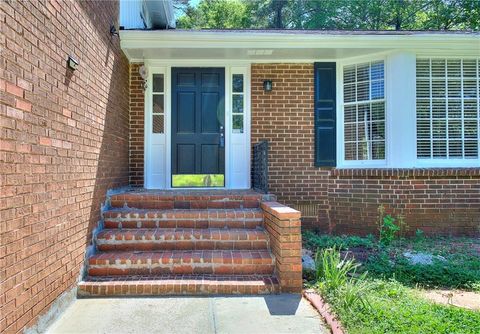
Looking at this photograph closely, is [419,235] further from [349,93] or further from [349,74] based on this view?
[349,74]

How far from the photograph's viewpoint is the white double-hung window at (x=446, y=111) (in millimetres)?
5980

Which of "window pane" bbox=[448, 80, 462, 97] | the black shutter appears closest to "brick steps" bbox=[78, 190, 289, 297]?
the black shutter

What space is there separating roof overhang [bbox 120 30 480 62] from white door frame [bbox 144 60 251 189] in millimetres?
482

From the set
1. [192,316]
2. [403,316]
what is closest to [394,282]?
[403,316]

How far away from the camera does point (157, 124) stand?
21.0 ft

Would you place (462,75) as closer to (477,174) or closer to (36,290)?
(477,174)

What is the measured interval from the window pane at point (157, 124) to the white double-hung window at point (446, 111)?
166 inches

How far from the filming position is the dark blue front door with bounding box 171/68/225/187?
6.39m

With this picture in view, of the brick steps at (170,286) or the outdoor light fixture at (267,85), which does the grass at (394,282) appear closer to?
the brick steps at (170,286)

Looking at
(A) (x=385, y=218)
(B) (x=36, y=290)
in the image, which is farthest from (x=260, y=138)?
(B) (x=36, y=290)

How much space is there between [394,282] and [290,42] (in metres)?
3.66

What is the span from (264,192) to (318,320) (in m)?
2.40

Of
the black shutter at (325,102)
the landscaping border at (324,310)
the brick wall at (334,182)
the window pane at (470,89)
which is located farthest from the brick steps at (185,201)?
the window pane at (470,89)

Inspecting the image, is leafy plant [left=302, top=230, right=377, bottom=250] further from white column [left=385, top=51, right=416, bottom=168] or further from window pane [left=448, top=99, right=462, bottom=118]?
window pane [left=448, top=99, right=462, bottom=118]
